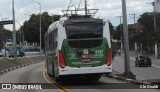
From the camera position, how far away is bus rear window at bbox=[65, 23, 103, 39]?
23.0m

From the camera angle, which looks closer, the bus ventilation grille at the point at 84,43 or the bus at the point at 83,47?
the bus at the point at 83,47

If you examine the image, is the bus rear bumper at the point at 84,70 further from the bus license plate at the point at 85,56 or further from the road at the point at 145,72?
the road at the point at 145,72

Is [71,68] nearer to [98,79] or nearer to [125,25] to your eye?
[98,79]

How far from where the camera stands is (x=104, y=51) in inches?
901

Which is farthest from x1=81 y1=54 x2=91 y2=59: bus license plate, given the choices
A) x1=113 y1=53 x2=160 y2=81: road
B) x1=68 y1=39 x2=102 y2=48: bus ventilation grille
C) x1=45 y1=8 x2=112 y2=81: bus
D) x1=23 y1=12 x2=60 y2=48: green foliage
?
x1=23 y1=12 x2=60 y2=48: green foliage

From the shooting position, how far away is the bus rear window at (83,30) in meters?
23.0

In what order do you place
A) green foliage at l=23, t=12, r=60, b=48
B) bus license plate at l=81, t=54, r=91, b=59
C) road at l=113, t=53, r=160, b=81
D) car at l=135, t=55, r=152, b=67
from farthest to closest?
green foliage at l=23, t=12, r=60, b=48 → car at l=135, t=55, r=152, b=67 → road at l=113, t=53, r=160, b=81 → bus license plate at l=81, t=54, r=91, b=59

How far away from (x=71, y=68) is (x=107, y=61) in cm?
188

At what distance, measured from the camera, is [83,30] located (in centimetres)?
2309

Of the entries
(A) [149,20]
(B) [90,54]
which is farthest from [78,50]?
(A) [149,20]

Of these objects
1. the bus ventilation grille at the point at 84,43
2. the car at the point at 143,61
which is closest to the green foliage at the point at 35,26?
the car at the point at 143,61

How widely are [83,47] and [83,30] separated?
0.91 m

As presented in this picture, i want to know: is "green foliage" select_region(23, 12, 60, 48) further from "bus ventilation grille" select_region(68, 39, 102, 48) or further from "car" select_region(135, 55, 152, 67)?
"bus ventilation grille" select_region(68, 39, 102, 48)

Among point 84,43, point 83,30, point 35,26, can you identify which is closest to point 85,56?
point 84,43
